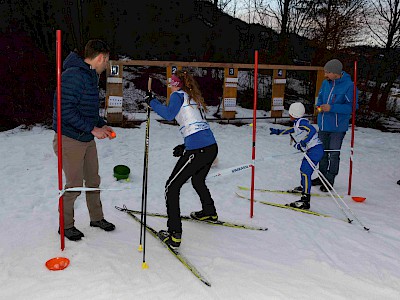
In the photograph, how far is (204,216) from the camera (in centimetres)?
435

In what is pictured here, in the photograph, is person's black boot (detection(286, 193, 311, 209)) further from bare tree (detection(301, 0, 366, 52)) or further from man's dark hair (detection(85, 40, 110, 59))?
bare tree (detection(301, 0, 366, 52))

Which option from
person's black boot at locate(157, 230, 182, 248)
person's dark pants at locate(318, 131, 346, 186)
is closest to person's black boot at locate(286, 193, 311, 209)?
person's dark pants at locate(318, 131, 346, 186)

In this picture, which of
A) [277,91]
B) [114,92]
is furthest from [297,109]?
[277,91]

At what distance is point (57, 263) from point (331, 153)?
13.9ft

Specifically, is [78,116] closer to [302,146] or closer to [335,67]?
[302,146]

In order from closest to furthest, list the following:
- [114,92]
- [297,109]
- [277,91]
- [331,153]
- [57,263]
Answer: [57,263]
[297,109]
[331,153]
[114,92]
[277,91]

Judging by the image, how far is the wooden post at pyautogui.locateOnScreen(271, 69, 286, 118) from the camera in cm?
1289

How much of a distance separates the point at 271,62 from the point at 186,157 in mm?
15205

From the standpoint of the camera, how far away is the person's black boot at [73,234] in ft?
12.0

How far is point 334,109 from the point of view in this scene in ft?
17.9

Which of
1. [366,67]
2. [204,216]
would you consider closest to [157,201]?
[204,216]

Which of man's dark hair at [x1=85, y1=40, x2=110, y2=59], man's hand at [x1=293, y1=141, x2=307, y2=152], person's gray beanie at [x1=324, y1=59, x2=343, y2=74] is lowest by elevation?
man's hand at [x1=293, y1=141, x2=307, y2=152]

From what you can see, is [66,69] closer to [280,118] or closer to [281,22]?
[280,118]

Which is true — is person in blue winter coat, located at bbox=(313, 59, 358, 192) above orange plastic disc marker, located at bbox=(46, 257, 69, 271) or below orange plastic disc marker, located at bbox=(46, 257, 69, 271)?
above
